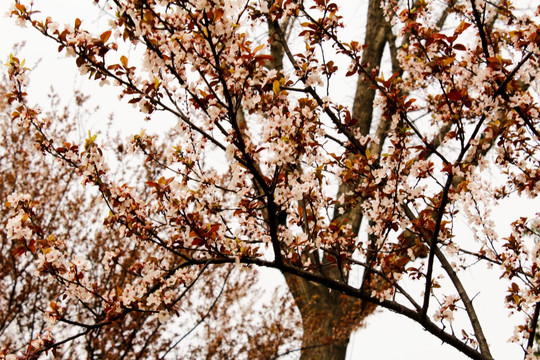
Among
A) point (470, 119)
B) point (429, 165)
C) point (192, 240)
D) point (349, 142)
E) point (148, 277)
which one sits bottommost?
point (148, 277)

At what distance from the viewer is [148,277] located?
6.45 feet

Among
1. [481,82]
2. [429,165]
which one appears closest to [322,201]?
[429,165]

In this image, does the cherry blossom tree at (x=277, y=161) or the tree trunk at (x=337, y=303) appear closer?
the cherry blossom tree at (x=277, y=161)

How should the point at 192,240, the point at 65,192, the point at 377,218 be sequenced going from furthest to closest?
the point at 65,192 → the point at 377,218 → the point at 192,240

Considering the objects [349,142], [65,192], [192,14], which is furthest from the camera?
[65,192]

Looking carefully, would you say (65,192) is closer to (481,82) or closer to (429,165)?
(429,165)

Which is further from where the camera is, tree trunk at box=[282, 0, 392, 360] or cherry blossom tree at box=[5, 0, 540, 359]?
tree trunk at box=[282, 0, 392, 360]

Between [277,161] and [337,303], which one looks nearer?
[277,161]

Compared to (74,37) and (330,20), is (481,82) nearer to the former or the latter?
(330,20)

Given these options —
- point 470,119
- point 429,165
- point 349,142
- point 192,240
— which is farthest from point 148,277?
point 470,119

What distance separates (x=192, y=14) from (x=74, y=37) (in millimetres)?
454

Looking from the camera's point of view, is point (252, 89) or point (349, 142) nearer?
point (252, 89)

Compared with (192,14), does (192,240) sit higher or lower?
lower

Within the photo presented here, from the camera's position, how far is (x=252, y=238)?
2.50m
